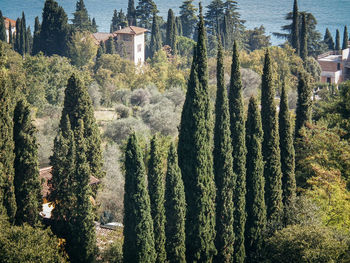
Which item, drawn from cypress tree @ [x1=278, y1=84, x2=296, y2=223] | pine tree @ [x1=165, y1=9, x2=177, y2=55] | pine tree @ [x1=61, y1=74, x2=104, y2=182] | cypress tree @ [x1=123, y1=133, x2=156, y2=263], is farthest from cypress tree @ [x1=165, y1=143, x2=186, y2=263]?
pine tree @ [x1=165, y1=9, x2=177, y2=55]

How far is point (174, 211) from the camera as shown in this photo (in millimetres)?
20672

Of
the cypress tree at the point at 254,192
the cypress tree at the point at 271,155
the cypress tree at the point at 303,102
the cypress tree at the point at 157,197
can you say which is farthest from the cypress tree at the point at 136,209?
the cypress tree at the point at 303,102

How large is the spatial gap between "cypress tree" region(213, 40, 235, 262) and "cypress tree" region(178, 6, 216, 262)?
0.76m

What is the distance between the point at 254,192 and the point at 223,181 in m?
1.98

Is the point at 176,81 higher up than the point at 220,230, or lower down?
higher up

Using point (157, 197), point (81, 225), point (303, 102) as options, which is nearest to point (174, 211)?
point (157, 197)

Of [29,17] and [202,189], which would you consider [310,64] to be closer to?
[202,189]

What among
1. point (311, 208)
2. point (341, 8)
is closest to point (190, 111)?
point (311, 208)

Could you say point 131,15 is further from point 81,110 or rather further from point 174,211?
point 174,211

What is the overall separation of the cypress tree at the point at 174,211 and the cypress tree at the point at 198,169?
0.97 metres

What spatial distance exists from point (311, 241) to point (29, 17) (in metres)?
146

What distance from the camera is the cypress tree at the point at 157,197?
65.3 ft

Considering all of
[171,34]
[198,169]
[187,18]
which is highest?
[187,18]

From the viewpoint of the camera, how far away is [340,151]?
1102 inches
